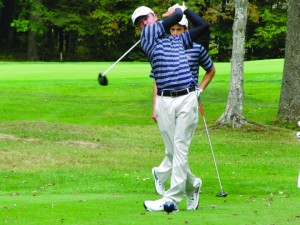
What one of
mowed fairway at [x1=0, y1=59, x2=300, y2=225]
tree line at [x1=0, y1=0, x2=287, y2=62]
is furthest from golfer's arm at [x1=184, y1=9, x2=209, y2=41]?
tree line at [x1=0, y1=0, x2=287, y2=62]

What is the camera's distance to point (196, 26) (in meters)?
8.55

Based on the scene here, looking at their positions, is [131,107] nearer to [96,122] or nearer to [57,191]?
[96,122]

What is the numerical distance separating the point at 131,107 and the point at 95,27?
121 ft

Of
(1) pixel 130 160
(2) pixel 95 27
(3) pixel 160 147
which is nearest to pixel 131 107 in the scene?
(3) pixel 160 147

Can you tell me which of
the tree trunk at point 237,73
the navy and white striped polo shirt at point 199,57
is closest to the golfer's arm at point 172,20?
the navy and white striped polo shirt at point 199,57

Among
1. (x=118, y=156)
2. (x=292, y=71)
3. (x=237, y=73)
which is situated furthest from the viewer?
(x=292, y=71)

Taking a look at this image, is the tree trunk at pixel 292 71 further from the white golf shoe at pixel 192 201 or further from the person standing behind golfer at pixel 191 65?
the white golf shoe at pixel 192 201

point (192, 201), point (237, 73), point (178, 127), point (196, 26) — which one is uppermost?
point (196, 26)

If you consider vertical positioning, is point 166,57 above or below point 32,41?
above

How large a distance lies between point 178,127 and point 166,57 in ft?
A: 2.54

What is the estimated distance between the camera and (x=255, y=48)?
61.6 metres

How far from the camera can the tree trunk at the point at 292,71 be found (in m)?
21.7

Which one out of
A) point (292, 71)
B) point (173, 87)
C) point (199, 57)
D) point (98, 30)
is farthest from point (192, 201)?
point (98, 30)

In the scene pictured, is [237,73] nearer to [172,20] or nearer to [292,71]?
[292,71]
